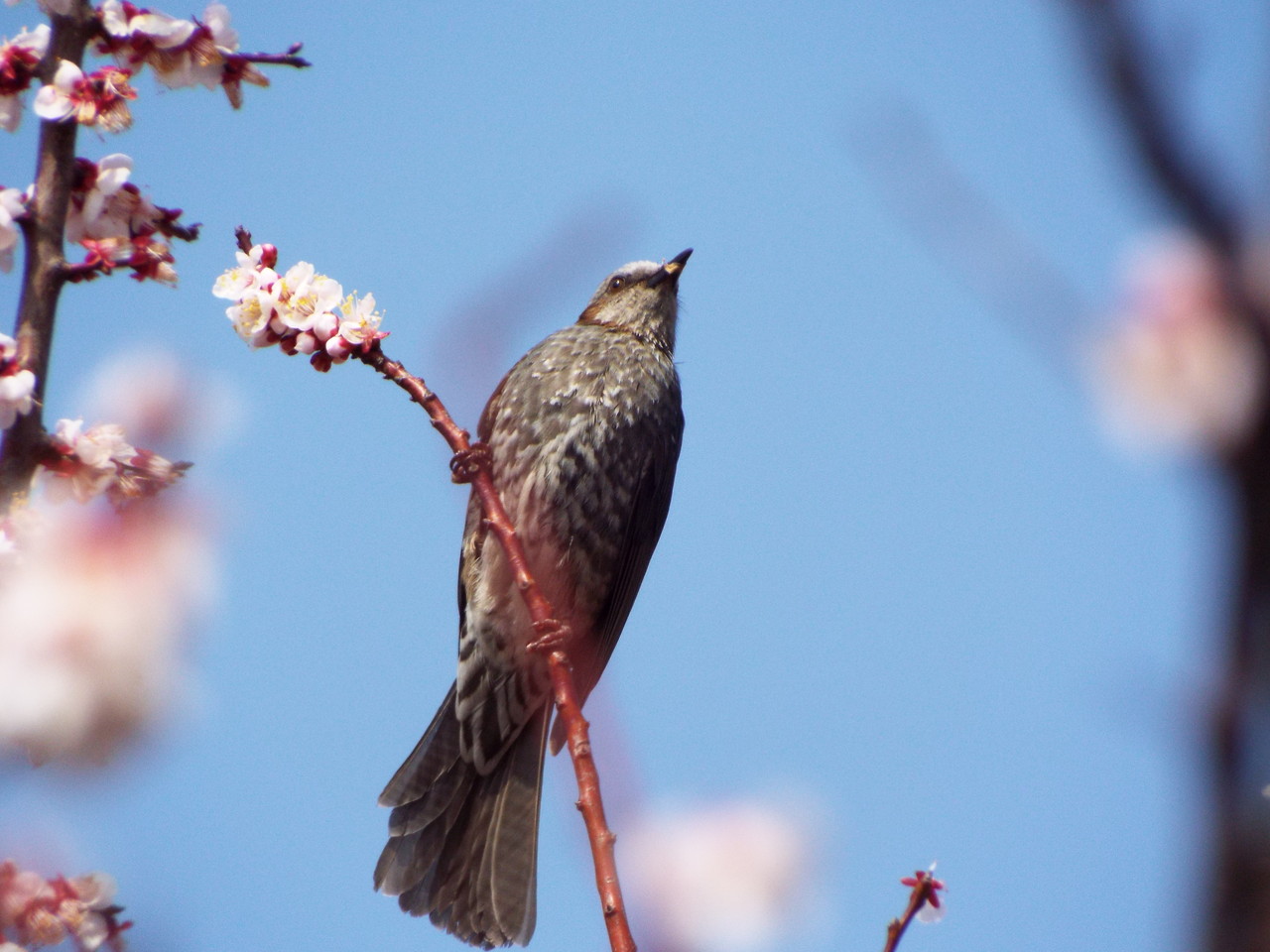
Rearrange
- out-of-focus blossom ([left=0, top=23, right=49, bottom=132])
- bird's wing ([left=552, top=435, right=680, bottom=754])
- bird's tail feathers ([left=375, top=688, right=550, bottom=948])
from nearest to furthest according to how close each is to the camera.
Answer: out-of-focus blossom ([left=0, top=23, right=49, bottom=132]) < bird's tail feathers ([left=375, top=688, right=550, bottom=948]) < bird's wing ([left=552, top=435, right=680, bottom=754])

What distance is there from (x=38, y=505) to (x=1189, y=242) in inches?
56.6

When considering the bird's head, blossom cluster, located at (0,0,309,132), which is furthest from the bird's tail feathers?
blossom cluster, located at (0,0,309,132)

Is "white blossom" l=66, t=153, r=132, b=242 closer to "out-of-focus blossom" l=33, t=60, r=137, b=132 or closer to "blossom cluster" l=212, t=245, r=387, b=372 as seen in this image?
"out-of-focus blossom" l=33, t=60, r=137, b=132

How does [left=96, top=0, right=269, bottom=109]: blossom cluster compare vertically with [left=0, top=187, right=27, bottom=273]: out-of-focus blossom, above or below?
above

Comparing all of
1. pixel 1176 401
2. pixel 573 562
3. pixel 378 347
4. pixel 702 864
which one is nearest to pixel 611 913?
pixel 702 864

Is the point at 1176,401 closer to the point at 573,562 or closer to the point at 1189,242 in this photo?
the point at 1189,242

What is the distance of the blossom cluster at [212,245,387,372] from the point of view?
2.43 m

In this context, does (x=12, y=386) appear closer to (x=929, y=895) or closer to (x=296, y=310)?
(x=296, y=310)

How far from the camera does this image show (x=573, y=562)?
478 centimetres

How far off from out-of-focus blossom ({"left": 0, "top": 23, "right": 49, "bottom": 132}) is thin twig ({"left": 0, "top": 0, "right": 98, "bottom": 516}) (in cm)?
2

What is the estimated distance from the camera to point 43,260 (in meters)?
1.81

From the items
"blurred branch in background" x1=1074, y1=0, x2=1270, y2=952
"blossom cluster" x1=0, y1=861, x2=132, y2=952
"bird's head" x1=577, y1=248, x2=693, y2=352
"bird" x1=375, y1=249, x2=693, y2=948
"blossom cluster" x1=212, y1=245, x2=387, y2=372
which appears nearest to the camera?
"blurred branch in background" x1=1074, y1=0, x2=1270, y2=952

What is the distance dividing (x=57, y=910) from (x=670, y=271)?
4293 millimetres

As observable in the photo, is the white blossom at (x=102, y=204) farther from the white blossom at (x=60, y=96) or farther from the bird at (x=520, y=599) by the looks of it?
the bird at (x=520, y=599)
